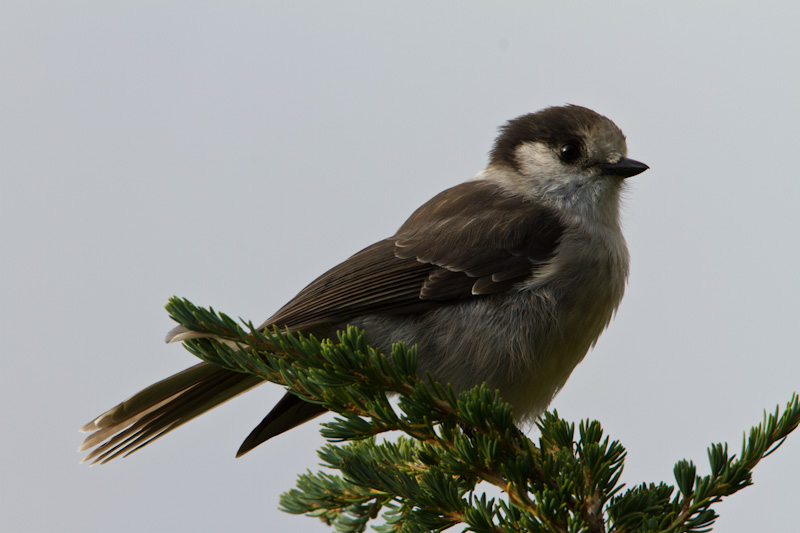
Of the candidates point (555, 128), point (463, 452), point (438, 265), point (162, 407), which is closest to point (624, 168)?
point (555, 128)

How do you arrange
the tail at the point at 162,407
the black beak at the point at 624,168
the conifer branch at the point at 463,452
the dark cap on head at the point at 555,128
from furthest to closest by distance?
1. the dark cap on head at the point at 555,128
2. the black beak at the point at 624,168
3. the tail at the point at 162,407
4. the conifer branch at the point at 463,452

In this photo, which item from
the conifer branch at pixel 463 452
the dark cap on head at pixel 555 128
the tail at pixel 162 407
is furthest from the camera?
the dark cap on head at pixel 555 128

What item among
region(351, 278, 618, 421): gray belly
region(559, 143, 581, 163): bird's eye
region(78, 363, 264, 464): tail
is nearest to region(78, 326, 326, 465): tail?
region(78, 363, 264, 464): tail

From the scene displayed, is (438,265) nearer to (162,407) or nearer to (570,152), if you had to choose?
(570,152)

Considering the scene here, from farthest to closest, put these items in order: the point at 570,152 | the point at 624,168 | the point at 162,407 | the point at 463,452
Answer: the point at 570,152
the point at 624,168
the point at 162,407
the point at 463,452

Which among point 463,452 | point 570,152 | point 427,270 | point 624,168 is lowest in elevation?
point 463,452

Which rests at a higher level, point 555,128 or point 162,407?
point 555,128

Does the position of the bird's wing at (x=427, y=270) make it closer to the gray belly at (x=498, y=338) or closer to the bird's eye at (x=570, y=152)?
the gray belly at (x=498, y=338)

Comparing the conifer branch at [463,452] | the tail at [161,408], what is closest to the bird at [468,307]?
the tail at [161,408]

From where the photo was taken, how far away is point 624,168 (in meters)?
3.54

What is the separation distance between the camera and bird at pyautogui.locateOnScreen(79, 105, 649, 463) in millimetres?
3061

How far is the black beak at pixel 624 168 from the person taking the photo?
3518mm

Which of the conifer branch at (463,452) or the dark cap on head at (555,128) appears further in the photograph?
the dark cap on head at (555,128)

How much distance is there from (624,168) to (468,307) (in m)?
1.04
